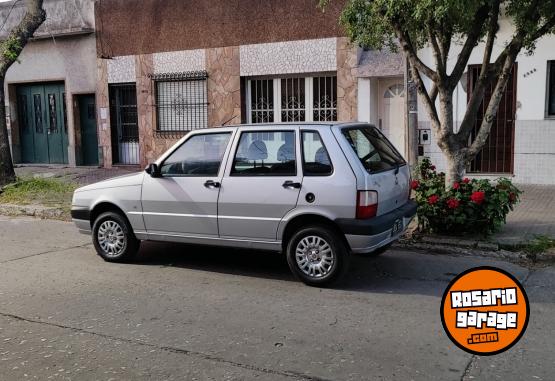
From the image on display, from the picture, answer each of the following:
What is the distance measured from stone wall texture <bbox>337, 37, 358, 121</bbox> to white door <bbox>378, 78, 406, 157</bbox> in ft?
2.14

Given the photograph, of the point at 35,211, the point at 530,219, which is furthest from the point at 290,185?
the point at 35,211

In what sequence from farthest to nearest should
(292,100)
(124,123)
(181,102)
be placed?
(124,123)
(181,102)
(292,100)

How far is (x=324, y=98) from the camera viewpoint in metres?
14.0

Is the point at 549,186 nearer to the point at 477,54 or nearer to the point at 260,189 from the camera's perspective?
the point at 477,54

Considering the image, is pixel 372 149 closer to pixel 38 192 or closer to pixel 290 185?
pixel 290 185

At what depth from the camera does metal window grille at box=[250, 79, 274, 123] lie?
14.7 meters

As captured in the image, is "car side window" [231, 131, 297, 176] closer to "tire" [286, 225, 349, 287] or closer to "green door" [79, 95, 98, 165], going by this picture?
"tire" [286, 225, 349, 287]

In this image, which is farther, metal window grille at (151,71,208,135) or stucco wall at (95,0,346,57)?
metal window grille at (151,71,208,135)

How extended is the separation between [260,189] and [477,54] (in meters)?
7.64

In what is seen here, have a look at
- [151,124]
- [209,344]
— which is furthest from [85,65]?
[209,344]

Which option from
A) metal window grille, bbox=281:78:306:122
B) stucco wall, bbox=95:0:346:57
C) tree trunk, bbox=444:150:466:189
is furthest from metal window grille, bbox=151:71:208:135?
tree trunk, bbox=444:150:466:189

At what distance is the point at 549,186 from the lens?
463 inches

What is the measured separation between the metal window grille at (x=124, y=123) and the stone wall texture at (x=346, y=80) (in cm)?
624

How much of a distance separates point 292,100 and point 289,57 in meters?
1.01
